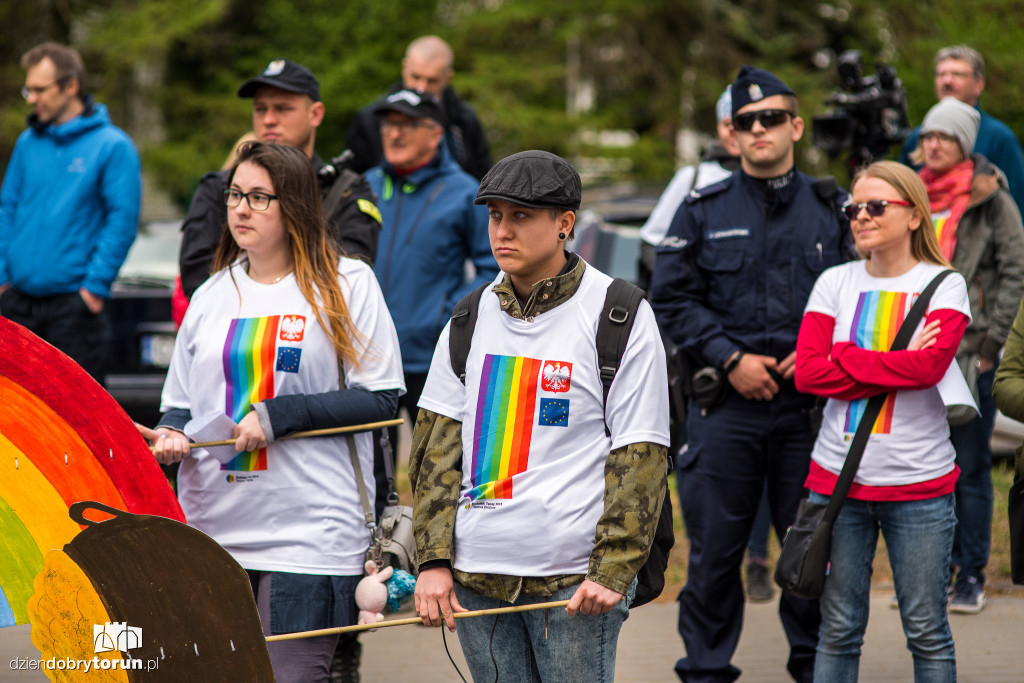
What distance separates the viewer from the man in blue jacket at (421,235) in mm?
5031

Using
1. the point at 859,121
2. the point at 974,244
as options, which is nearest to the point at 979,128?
the point at 859,121

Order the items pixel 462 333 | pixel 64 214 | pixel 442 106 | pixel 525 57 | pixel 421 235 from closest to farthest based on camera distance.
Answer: pixel 462 333 → pixel 421 235 → pixel 64 214 → pixel 442 106 → pixel 525 57

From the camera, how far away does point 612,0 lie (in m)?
15.3

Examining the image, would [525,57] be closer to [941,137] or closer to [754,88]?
[941,137]

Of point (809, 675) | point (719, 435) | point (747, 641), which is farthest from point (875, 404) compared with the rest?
point (747, 641)

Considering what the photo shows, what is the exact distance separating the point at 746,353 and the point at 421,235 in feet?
5.22

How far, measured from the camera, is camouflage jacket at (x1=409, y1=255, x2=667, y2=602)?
2.77 meters

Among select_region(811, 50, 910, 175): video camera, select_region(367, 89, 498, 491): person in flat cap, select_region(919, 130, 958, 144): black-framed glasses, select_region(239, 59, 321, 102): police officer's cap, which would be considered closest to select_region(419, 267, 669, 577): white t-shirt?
select_region(367, 89, 498, 491): person in flat cap

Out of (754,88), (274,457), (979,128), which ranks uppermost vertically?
(979,128)

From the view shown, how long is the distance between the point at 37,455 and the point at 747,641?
3537 mm

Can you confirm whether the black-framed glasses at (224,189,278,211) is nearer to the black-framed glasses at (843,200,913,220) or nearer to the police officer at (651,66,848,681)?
the police officer at (651,66,848,681)

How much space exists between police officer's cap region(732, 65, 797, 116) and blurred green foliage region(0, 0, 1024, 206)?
9427 millimetres

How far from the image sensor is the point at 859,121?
237 inches

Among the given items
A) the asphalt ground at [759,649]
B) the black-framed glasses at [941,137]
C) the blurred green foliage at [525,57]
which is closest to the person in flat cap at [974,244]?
the black-framed glasses at [941,137]
